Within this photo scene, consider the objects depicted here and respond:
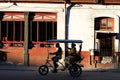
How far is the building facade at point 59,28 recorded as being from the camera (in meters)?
32.7

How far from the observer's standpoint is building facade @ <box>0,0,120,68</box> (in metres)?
32.7

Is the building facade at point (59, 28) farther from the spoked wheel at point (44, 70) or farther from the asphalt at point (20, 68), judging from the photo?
the spoked wheel at point (44, 70)

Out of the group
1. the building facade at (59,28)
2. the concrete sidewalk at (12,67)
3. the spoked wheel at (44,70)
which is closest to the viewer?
the spoked wheel at (44,70)

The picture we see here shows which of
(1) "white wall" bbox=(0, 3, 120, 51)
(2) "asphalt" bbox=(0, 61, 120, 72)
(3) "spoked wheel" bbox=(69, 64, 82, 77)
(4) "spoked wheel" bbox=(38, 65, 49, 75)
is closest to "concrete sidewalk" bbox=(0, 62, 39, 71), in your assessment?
(2) "asphalt" bbox=(0, 61, 120, 72)

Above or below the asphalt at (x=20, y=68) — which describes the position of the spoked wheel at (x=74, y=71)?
above

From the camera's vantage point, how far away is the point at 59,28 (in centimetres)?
3275

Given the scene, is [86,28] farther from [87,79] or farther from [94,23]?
[87,79]

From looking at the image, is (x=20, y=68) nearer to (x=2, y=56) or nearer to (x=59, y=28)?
(x=2, y=56)

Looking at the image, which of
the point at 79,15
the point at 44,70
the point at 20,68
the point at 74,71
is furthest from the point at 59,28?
the point at 74,71

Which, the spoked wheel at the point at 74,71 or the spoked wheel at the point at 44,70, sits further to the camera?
the spoked wheel at the point at 44,70

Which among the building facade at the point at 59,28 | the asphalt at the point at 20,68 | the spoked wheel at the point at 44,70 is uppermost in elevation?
the building facade at the point at 59,28

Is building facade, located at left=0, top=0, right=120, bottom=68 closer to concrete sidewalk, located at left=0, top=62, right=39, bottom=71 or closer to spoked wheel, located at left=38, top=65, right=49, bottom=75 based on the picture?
concrete sidewalk, located at left=0, top=62, right=39, bottom=71

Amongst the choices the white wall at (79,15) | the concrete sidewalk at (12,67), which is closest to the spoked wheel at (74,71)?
the concrete sidewalk at (12,67)

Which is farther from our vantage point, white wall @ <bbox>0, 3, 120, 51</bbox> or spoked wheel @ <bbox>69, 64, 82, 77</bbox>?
white wall @ <bbox>0, 3, 120, 51</bbox>
